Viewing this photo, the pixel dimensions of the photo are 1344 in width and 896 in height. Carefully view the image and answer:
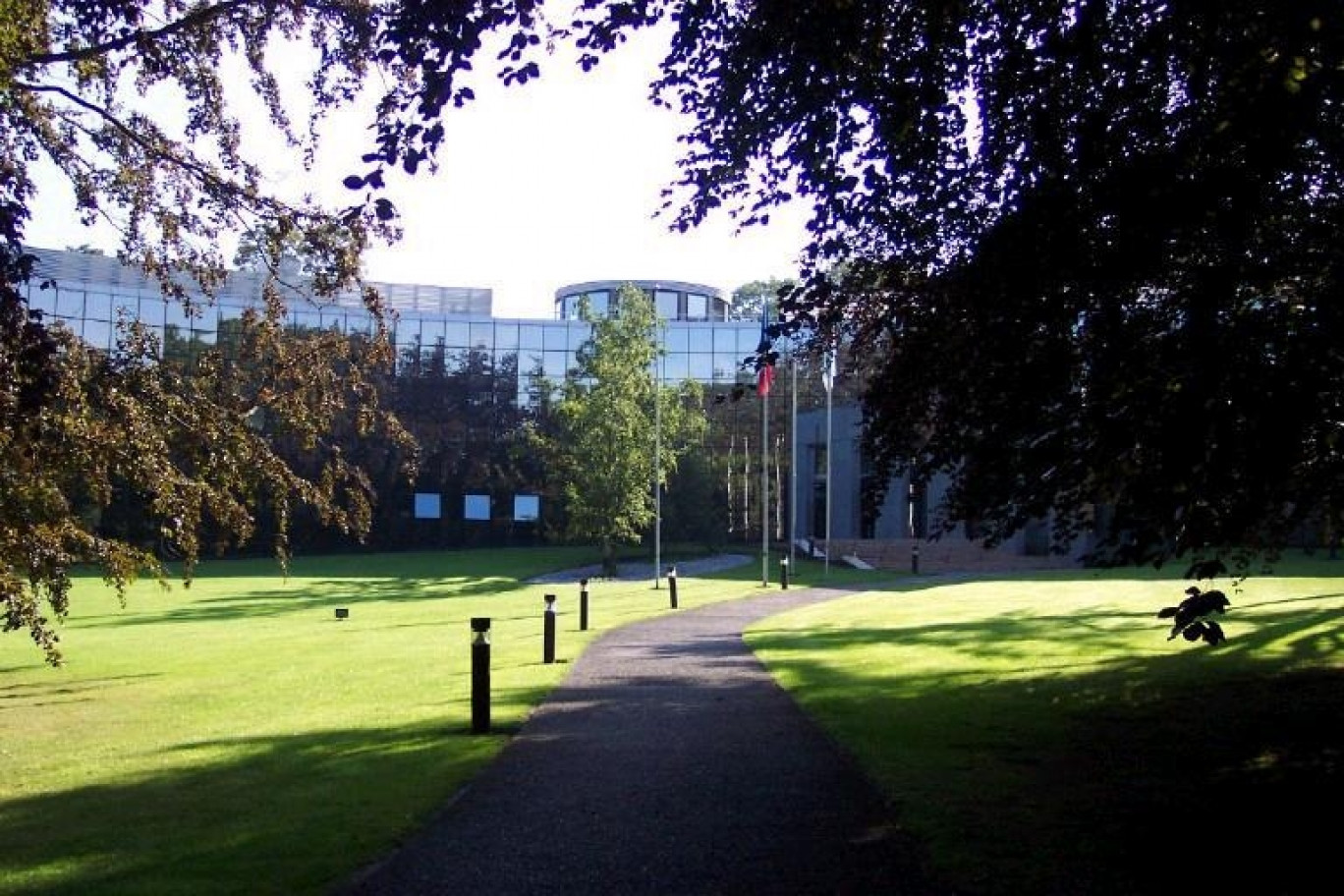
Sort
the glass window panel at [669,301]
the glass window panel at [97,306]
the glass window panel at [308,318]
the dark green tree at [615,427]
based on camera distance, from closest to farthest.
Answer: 1. the dark green tree at [615,427]
2. the glass window panel at [97,306]
3. the glass window panel at [308,318]
4. the glass window panel at [669,301]

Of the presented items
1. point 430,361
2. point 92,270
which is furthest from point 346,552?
point 92,270

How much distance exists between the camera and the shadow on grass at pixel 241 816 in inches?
236

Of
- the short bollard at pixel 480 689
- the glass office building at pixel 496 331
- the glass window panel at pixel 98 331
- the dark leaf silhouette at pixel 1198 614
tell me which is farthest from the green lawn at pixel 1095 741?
the glass window panel at pixel 98 331

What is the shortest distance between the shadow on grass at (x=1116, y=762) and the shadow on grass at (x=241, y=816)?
3189mm

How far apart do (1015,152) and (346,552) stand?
65.8 meters

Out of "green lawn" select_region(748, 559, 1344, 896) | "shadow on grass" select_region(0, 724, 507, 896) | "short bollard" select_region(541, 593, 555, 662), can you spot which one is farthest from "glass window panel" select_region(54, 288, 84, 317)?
"shadow on grass" select_region(0, 724, 507, 896)

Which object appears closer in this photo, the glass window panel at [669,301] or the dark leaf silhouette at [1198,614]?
the dark leaf silhouette at [1198,614]

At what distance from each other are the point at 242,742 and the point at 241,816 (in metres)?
3.51

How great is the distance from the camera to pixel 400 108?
7.10 metres

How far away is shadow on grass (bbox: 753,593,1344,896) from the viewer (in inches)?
239

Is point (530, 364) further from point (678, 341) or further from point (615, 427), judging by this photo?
point (615, 427)

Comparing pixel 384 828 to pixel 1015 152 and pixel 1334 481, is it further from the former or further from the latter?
pixel 1334 481

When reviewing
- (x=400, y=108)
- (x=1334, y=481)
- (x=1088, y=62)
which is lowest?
(x=1334, y=481)

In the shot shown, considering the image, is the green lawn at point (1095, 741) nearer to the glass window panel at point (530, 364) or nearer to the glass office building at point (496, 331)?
the glass office building at point (496, 331)
